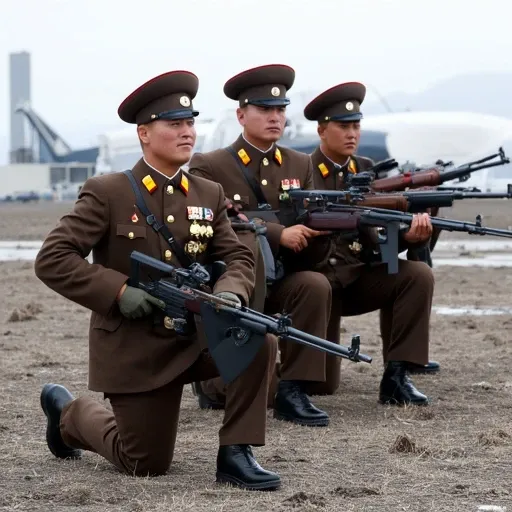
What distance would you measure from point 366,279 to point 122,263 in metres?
2.60

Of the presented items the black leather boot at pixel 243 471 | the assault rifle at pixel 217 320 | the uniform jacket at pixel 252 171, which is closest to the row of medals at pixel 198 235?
the assault rifle at pixel 217 320

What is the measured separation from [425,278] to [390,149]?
6934 cm

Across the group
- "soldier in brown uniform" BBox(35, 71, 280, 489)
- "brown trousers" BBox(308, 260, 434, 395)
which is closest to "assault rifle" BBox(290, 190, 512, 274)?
"brown trousers" BBox(308, 260, 434, 395)

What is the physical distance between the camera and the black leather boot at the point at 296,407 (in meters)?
7.90

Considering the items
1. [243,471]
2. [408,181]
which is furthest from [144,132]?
[408,181]

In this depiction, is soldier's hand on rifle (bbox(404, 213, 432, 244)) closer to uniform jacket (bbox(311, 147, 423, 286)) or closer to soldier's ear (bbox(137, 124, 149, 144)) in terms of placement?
uniform jacket (bbox(311, 147, 423, 286))

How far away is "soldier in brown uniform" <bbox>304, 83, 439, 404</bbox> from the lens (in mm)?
8523

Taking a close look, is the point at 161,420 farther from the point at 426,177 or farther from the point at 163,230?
the point at 426,177

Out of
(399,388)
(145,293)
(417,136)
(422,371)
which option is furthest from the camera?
(417,136)

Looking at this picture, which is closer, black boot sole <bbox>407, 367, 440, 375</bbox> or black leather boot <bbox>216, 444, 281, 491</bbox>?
black leather boot <bbox>216, 444, 281, 491</bbox>

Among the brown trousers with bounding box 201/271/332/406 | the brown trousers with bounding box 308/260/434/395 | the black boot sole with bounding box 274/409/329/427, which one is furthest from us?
the brown trousers with bounding box 308/260/434/395

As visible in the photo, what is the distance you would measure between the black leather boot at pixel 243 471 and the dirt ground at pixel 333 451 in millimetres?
60

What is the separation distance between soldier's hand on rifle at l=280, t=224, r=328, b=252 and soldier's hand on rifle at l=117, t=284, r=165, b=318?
2.07 meters

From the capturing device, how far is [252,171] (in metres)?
8.41
